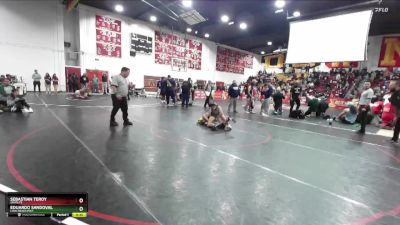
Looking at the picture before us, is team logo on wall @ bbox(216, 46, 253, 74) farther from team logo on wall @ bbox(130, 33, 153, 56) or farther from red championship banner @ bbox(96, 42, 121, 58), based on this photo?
red championship banner @ bbox(96, 42, 121, 58)

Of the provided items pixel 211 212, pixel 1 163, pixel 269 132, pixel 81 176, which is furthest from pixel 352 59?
pixel 1 163

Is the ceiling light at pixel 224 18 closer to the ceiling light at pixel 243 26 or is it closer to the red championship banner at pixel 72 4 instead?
the ceiling light at pixel 243 26

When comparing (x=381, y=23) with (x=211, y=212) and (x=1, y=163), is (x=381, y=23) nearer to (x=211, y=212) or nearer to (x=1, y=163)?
(x=211, y=212)

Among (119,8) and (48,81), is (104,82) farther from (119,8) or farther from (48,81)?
(119,8)

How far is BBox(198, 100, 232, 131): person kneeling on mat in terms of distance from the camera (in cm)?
708

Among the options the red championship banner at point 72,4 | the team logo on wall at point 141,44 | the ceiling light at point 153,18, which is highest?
the ceiling light at point 153,18

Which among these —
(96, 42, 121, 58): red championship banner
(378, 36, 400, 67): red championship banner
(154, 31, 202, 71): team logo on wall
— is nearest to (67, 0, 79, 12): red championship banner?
(96, 42, 121, 58): red championship banner

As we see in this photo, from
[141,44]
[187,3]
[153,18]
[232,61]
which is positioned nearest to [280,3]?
[187,3]

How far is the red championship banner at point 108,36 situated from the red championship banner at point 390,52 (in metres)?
23.9

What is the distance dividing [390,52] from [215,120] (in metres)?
22.4

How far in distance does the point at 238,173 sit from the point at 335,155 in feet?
8.81
